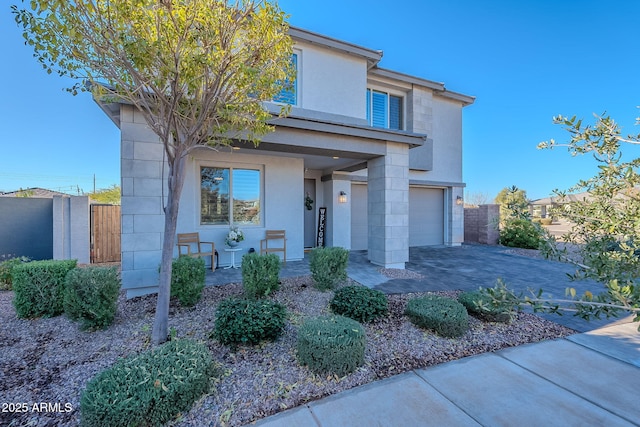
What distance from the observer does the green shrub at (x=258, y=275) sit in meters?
4.30

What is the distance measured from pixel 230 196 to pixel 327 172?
3.73 metres

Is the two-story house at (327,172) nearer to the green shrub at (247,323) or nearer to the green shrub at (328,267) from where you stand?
the green shrub at (328,267)

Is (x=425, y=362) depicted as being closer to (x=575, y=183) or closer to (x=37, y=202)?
(x=575, y=183)

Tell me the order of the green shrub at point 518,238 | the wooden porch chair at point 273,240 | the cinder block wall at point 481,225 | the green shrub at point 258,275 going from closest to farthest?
1. the green shrub at point 258,275
2. the wooden porch chair at point 273,240
3. the green shrub at point 518,238
4. the cinder block wall at point 481,225

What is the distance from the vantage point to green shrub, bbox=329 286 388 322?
3.71 m

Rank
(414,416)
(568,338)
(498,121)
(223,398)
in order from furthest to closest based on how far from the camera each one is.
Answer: (498,121) < (568,338) < (223,398) < (414,416)

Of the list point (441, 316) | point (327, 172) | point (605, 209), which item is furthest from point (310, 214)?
point (605, 209)

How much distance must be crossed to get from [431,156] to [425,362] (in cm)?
967

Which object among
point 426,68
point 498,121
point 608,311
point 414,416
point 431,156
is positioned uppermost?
point 426,68

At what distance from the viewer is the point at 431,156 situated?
1103 cm

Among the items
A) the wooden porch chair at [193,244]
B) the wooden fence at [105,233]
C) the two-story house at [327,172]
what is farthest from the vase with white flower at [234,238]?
the wooden fence at [105,233]

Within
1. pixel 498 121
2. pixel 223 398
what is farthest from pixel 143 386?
pixel 498 121

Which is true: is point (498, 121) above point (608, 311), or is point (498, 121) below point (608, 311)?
above

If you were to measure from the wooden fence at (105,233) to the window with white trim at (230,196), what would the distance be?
342 cm
